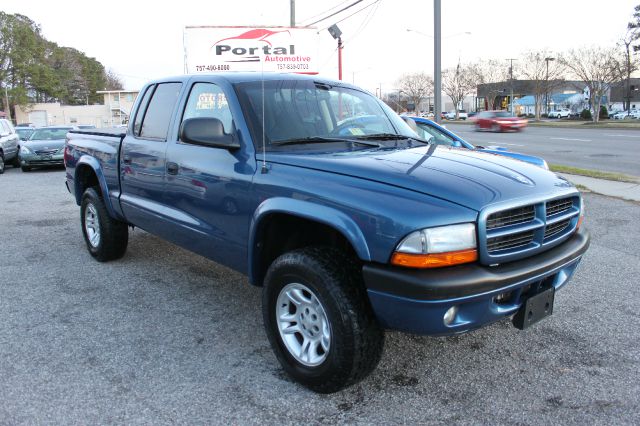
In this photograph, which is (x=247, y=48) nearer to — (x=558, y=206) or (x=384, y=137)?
(x=384, y=137)

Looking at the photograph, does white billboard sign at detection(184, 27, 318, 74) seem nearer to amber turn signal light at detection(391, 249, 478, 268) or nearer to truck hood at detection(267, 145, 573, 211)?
truck hood at detection(267, 145, 573, 211)

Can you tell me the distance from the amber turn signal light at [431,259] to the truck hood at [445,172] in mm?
243

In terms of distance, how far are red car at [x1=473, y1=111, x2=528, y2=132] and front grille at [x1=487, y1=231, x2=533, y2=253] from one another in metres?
32.8

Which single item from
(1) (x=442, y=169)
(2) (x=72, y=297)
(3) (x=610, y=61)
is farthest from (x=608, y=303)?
(3) (x=610, y=61)

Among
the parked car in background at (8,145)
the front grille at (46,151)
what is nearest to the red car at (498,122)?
the front grille at (46,151)

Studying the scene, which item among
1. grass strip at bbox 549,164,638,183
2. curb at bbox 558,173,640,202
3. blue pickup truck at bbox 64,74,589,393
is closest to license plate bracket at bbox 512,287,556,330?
blue pickup truck at bbox 64,74,589,393

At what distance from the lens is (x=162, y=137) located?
443cm

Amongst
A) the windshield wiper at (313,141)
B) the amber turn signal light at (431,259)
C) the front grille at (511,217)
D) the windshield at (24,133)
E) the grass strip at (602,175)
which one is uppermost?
the windshield at (24,133)

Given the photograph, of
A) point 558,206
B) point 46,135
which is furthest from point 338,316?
point 46,135

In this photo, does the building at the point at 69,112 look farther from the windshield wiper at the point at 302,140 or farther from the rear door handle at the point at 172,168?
the windshield wiper at the point at 302,140

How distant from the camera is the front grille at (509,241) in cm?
271

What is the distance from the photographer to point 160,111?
15.3ft

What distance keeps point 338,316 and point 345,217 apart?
1.69ft

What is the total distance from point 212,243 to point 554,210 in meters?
2.27
